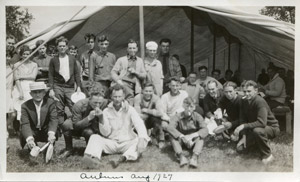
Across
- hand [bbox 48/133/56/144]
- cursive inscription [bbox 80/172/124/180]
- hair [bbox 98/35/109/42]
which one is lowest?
cursive inscription [bbox 80/172/124/180]

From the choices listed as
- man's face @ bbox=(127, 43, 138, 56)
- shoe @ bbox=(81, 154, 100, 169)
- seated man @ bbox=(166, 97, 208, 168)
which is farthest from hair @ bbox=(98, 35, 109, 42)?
shoe @ bbox=(81, 154, 100, 169)

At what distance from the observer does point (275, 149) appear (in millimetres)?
3982

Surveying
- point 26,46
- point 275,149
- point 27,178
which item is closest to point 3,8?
point 26,46

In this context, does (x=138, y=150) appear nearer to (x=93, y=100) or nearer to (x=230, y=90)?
(x=93, y=100)

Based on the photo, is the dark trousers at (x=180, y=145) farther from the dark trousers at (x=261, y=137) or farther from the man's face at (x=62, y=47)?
the man's face at (x=62, y=47)

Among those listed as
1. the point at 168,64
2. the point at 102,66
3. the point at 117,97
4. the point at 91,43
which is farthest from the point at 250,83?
the point at 91,43

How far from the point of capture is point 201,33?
156 inches

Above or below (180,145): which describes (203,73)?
above

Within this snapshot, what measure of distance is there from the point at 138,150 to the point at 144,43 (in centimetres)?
77

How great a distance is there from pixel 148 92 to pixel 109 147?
0.48 meters

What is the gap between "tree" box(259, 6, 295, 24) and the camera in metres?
3.94

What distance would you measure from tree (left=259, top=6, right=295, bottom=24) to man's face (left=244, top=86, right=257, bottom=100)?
0.53 meters

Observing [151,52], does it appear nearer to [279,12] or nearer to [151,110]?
[151,110]

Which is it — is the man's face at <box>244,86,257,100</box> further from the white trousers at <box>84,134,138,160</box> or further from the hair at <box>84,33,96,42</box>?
the hair at <box>84,33,96,42</box>
